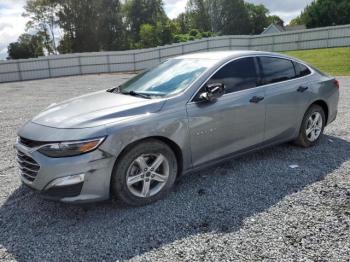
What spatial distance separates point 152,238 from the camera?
9.96 ft

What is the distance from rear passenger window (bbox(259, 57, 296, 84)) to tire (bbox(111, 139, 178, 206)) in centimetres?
186

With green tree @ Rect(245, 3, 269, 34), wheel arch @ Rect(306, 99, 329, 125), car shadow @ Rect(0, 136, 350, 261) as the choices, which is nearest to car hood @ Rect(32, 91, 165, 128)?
car shadow @ Rect(0, 136, 350, 261)

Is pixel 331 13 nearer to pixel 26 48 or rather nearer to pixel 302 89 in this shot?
pixel 302 89

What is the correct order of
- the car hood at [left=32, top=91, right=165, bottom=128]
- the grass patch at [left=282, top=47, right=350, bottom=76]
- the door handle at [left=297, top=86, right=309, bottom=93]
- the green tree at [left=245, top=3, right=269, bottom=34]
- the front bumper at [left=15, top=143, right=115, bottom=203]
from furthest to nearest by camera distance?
the green tree at [left=245, top=3, right=269, bottom=34]
the grass patch at [left=282, top=47, right=350, bottom=76]
the door handle at [left=297, top=86, right=309, bottom=93]
the car hood at [left=32, top=91, right=165, bottom=128]
the front bumper at [left=15, top=143, right=115, bottom=203]

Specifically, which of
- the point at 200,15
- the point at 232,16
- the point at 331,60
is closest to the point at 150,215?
the point at 331,60

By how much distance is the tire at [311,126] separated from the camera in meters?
5.05

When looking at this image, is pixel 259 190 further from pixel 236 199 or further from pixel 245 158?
pixel 245 158

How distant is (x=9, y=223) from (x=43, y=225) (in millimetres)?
374

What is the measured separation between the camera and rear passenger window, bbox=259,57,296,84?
4.54 meters

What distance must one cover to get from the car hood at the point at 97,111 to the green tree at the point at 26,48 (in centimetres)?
5685

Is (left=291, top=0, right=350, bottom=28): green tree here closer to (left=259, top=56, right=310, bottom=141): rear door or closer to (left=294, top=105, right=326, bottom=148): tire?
(left=294, top=105, right=326, bottom=148): tire

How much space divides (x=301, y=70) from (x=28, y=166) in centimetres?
405

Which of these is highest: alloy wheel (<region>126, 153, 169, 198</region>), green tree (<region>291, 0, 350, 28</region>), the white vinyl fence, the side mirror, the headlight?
green tree (<region>291, 0, 350, 28</region>)

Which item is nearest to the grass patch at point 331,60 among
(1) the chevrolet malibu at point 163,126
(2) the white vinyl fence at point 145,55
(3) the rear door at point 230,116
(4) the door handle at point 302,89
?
(2) the white vinyl fence at point 145,55
